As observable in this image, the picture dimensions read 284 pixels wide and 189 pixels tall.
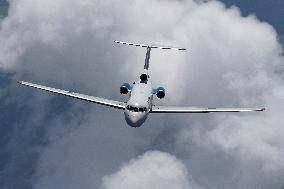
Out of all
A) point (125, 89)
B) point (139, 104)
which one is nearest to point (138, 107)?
point (139, 104)

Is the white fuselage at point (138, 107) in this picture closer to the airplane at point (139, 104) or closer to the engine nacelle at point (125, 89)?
the airplane at point (139, 104)

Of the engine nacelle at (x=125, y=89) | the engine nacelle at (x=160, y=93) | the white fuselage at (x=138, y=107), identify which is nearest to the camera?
the white fuselage at (x=138, y=107)

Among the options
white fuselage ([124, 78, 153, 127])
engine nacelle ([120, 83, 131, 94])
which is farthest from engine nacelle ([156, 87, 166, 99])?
engine nacelle ([120, 83, 131, 94])

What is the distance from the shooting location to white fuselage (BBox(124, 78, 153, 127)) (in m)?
65.1

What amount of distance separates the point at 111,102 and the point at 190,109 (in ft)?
49.2

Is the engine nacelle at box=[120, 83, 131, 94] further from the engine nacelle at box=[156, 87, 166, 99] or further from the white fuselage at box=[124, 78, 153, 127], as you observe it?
the engine nacelle at box=[156, 87, 166, 99]

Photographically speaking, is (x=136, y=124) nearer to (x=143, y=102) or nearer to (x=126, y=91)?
(x=143, y=102)

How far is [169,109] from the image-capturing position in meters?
69.8

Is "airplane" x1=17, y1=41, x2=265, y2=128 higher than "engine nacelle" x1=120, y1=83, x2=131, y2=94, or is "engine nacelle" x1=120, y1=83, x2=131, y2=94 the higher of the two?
"engine nacelle" x1=120, y1=83, x2=131, y2=94

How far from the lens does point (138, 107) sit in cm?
6531

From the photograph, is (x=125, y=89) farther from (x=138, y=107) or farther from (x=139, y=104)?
(x=138, y=107)

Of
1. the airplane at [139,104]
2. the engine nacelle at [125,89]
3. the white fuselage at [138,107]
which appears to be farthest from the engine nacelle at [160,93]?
the engine nacelle at [125,89]

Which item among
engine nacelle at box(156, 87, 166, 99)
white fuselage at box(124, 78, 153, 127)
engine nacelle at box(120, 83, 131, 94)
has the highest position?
engine nacelle at box(156, 87, 166, 99)

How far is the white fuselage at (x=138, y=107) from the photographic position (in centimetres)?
6506
